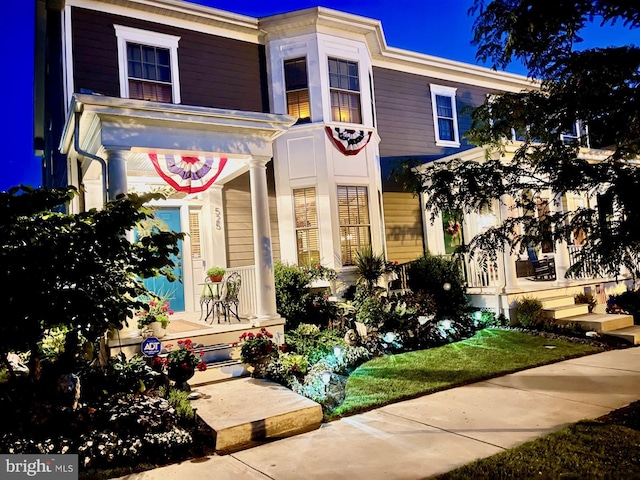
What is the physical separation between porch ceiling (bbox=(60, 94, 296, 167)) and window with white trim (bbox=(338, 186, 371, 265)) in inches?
123

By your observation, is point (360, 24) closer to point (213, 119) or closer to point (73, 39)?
point (213, 119)

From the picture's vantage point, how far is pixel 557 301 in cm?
1048

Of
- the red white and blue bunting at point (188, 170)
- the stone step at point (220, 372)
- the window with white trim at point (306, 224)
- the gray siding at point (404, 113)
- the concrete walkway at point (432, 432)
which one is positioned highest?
the gray siding at point (404, 113)

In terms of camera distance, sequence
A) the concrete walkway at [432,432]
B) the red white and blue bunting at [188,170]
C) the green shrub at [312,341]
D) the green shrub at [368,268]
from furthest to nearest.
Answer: the green shrub at [368,268]
the red white and blue bunting at [188,170]
the green shrub at [312,341]
the concrete walkway at [432,432]

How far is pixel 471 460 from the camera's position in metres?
4.02

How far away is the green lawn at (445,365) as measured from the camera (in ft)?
20.0

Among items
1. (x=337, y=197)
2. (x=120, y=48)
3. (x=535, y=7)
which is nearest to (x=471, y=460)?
(x=535, y=7)

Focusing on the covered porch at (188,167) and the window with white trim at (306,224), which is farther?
the window with white trim at (306,224)

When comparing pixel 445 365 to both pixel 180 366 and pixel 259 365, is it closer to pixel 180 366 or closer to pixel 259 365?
pixel 259 365

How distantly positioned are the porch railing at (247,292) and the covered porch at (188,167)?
0.7 inches

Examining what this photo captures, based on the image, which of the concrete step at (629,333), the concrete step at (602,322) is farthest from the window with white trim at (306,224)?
the concrete step at (629,333)

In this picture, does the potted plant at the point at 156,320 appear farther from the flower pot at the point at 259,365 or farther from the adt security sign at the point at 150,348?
the flower pot at the point at 259,365

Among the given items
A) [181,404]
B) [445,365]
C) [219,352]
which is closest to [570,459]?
[445,365]

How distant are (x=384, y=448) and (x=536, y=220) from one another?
106 inches
